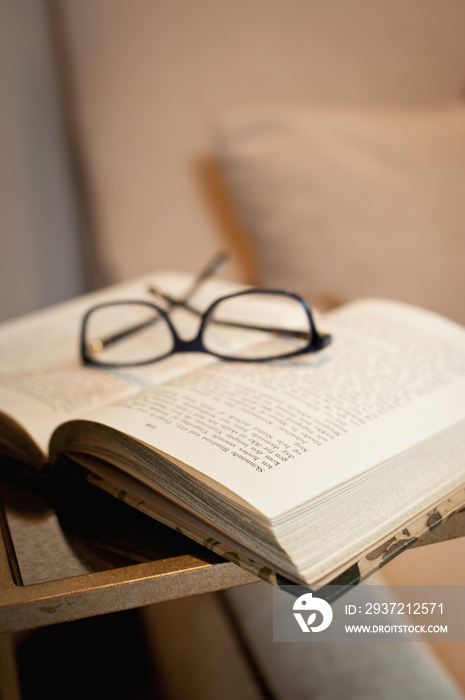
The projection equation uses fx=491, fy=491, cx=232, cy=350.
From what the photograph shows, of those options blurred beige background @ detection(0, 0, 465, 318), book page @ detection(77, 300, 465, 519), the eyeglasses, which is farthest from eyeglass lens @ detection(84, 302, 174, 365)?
blurred beige background @ detection(0, 0, 465, 318)

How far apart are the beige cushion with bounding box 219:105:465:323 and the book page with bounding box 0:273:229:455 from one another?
24 centimetres

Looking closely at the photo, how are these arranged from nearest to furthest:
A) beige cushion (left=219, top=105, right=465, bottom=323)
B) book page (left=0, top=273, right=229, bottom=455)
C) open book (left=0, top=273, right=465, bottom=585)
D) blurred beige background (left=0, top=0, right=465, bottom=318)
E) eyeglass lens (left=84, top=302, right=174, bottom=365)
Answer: open book (left=0, top=273, right=465, bottom=585), book page (left=0, top=273, right=229, bottom=455), eyeglass lens (left=84, top=302, right=174, bottom=365), beige cushion (left=219, top=105, right=465, bottom=323), blurred beige background (left=0, top=0, right=465, bottom=318)

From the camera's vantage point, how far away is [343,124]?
0.79 meters

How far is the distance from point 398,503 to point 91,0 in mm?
928

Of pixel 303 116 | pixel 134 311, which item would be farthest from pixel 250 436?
pixel 303 116

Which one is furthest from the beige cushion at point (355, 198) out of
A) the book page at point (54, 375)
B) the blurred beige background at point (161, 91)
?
the book page at point (54, 375)

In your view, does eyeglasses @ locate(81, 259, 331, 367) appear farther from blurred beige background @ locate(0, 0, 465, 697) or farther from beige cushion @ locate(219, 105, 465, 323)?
blurred beige background @ locate(0, 0, 465, 697)

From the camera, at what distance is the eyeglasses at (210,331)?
0.47 meters

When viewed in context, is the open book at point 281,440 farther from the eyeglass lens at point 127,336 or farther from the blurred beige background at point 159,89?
the blurred beige background at point 159,89

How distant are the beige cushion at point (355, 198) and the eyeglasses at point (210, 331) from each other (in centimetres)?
16

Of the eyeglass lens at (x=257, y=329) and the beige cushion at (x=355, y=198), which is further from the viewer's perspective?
the beige cushion at (x=355, y=198)

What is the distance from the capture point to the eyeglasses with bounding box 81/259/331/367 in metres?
A: 0.47

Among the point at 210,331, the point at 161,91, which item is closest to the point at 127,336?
the point at 210,331

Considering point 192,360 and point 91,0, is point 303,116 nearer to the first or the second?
point 91,0
